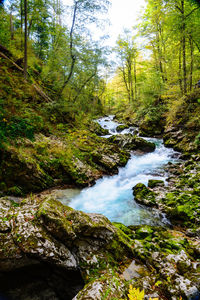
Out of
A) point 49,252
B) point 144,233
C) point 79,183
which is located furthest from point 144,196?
point 49,252

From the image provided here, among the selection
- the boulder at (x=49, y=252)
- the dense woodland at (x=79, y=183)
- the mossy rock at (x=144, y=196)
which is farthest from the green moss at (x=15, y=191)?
the mossy rock at (x=144, y=196)

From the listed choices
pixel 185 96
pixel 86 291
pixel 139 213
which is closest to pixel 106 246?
pixel 86 291

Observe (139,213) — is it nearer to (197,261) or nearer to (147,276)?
(197,261)

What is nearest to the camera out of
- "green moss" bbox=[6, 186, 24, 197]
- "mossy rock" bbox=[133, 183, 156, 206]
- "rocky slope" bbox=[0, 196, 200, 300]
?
"rocky slope" bbox=[0, 196, 200, 300]

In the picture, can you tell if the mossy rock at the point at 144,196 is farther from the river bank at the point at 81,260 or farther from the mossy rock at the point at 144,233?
the river bank at the point at 81,260

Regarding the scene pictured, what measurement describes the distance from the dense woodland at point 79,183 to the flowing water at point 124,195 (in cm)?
43

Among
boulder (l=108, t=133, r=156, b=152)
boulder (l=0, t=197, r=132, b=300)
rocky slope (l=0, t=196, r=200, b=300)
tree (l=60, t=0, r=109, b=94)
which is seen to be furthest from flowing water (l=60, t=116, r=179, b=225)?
tree (l=60, t=0, r=109, b=94)

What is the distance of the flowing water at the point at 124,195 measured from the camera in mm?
5125

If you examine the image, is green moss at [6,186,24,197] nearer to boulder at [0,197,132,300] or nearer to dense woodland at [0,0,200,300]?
dense woodland at [0,0,200,300]

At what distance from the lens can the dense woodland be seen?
2.23 metres

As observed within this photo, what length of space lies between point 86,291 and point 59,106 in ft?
29.8

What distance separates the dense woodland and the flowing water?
1.41 ft

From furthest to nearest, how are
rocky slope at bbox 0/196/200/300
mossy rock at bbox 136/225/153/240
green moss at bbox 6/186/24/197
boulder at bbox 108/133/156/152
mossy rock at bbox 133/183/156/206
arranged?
boulder at bbox 108/133/156/152 → mossy rock at bbox 133/183/156/206 → green moss at bbox 6/186/24/197 → mossy rock at bbox 136/225/153/240 → rocky slope at bbox 0/196/200/300

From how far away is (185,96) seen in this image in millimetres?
11367
